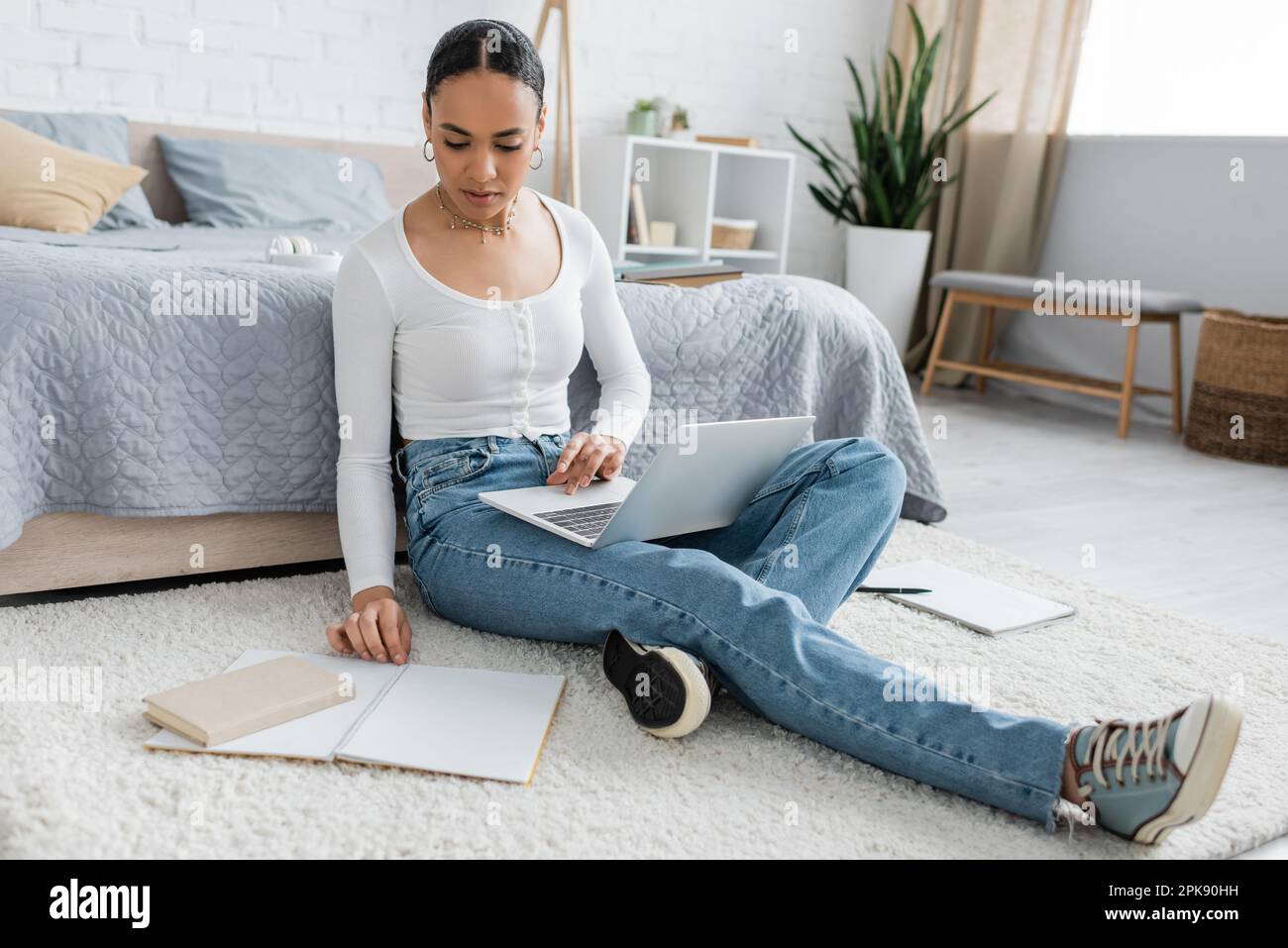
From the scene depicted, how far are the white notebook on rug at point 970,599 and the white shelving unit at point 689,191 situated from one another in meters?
2.22

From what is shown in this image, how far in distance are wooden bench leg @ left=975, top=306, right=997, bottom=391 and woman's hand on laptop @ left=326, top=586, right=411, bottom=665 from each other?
342 centimetres

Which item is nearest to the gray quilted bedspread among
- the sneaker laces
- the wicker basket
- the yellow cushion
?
the yellow cushion

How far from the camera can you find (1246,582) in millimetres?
2287

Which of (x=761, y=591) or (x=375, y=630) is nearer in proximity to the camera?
(x=761, y=591)

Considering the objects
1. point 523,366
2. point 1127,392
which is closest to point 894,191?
point 1127,392

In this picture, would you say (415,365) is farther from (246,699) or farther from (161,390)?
(246,699)

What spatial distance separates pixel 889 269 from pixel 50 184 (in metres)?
2.88

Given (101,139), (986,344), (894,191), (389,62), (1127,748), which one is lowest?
(986,344)

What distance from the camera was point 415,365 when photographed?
5.17 ft

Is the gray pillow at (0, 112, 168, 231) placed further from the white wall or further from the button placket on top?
the white wall

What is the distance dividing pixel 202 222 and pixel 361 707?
2.20 m

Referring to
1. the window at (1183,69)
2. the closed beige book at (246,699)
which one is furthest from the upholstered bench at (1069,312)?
the closed beige book at (246,699)
